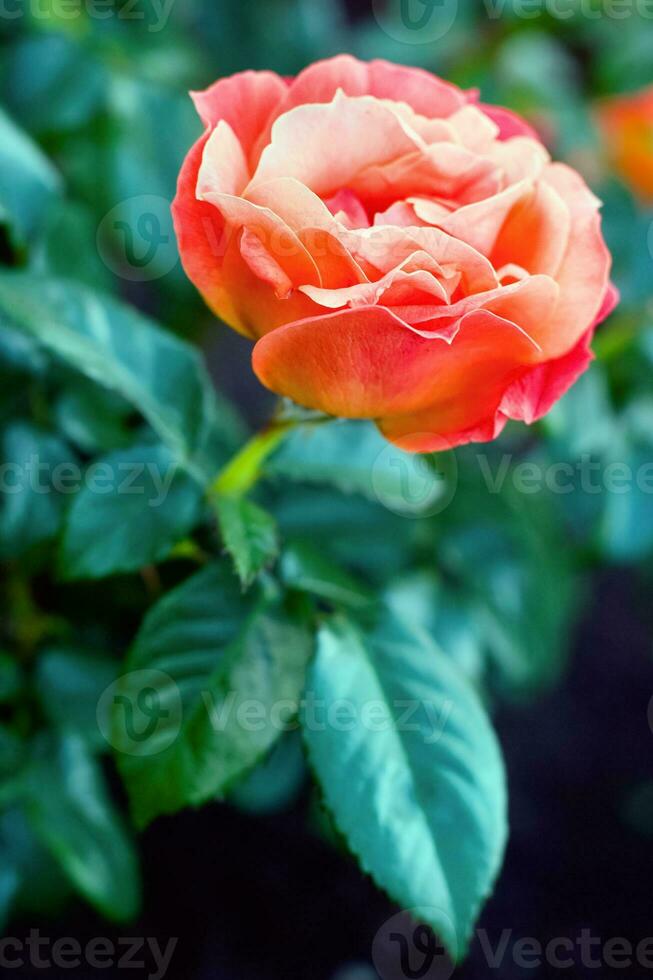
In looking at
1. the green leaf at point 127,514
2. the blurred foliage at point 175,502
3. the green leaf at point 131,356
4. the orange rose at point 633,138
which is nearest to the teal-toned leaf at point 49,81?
the blurred foliage at point 175,502

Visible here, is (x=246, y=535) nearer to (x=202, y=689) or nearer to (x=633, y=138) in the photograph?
(x=202, y=689)

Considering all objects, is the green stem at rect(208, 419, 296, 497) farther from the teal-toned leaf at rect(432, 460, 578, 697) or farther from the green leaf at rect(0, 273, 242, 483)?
the teal-toned leaf at rect(432, 460, 578, 697)

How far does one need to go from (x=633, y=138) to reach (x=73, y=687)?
826mm

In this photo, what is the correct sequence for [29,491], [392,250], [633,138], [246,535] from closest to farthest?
[392,250] → [246,535] → [29,491] → [633,138]

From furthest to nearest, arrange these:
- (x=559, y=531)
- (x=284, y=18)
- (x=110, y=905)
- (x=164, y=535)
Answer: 1. (x=284, y=18)
2. (x=559, y=531)
3. (x=110, y=905)
4. (x=164, y=535)

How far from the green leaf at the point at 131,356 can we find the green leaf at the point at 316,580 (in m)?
0.07

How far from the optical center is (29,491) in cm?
58

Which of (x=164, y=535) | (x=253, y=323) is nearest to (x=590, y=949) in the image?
(x=164, y=535)

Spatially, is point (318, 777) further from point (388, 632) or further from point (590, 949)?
point (590, 949)

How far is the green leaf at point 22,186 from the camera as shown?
601 millimetres

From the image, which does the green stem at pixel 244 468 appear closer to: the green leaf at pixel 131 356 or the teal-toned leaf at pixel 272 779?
the green leaf at pixel 131 356

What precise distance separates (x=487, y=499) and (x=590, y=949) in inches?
19.0

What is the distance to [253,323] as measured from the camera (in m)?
0.40

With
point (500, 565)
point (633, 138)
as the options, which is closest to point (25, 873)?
point (500, 565)
